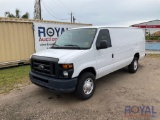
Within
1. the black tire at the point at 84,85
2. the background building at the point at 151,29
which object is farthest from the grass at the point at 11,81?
the background building at the point at 151,29

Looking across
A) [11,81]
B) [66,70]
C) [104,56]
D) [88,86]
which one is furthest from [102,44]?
[11,81]

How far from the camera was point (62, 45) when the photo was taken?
5086 millimetres

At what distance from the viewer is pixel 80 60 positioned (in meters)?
4.16

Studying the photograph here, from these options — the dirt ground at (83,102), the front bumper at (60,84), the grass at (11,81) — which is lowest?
the dirt ground at (83,102)

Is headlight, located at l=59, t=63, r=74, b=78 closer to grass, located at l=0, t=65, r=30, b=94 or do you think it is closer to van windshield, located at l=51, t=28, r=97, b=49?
van windshield, located at l=51, t=28, r=97, b=49

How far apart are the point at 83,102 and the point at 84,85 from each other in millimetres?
465

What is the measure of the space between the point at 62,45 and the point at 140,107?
2874mm

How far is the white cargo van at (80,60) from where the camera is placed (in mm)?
3975

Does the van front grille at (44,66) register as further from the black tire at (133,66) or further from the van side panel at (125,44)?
the black tire at (133,66)

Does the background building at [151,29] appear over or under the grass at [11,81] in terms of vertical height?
over

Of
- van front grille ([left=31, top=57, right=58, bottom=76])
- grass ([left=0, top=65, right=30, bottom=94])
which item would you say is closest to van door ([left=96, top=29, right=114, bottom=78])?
van front grille ([left=31, top=57, right=58, bottom=76])

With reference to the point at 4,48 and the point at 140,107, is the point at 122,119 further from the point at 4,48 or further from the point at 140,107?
the point at 4,48

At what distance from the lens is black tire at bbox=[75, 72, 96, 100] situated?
13.9 ft

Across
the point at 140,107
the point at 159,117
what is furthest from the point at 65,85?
the point at 159,117
